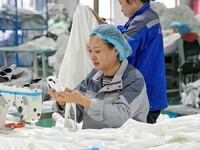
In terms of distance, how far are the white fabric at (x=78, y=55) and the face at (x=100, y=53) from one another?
0.83 meters

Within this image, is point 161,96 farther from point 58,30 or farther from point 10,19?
point 58,30

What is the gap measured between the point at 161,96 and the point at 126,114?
2.17 ft

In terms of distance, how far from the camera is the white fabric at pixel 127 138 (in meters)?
1.34

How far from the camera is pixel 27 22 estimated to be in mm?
8062

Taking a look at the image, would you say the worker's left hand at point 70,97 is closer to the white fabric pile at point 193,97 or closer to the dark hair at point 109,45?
the dark hair at point 109,45

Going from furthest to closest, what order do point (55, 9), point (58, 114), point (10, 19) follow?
point (55, 9)
point (10, 19)
point (58, 114)

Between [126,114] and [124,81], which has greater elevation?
[124,81]

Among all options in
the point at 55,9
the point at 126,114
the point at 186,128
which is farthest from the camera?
the point at 55,9

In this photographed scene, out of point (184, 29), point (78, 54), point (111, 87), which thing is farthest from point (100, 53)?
point (184, 29)

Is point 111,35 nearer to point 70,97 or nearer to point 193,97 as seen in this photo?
point 70,97

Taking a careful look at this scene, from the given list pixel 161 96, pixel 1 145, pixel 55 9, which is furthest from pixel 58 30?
pixel 1 145

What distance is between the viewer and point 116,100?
1771mm

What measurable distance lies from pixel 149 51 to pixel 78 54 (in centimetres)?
62

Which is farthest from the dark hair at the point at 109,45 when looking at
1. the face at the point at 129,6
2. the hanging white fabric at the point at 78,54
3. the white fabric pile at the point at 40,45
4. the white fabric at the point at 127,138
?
the white fabric pile at the point at 40,45
